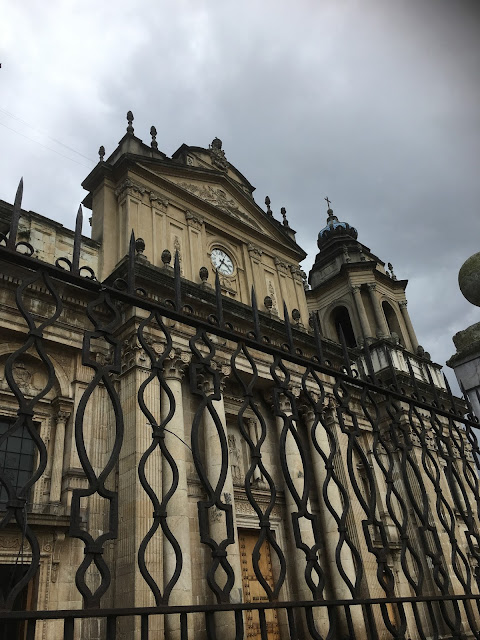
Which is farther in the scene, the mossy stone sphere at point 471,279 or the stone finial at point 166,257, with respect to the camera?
the stone finial at point 166,257

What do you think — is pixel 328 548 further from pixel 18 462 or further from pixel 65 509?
pixel 18 462

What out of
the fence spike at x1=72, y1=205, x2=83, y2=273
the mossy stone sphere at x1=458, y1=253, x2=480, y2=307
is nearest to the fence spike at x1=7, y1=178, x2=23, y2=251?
the fence spike at x1=72, y1=205, x2=83, y2=273

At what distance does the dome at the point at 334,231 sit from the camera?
3039cm

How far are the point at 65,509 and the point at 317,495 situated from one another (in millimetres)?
7687

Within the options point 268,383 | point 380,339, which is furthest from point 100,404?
point 380,339

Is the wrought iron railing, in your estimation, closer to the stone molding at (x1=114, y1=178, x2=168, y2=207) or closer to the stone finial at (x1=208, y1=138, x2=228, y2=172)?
the stone molding at (x1=114, y1=178, x2=168, y2=207)

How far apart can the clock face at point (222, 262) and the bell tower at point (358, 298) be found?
26.4 feet

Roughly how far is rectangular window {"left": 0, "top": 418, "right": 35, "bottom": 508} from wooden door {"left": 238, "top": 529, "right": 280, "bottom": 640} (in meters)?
5.43

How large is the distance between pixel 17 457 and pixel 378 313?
17.7 meters

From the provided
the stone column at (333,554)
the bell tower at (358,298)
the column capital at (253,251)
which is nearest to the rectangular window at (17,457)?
the stone column at (333,554)

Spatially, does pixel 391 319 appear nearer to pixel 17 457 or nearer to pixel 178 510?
pixel 178 510

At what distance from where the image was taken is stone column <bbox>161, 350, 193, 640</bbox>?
9555 millimetres

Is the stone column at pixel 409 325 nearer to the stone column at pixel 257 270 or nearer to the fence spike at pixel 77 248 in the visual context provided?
the stone column at pixel 257 270

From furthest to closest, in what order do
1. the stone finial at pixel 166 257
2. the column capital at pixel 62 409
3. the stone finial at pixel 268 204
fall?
the stone finial at pixel 268 204 < the stone finial at pixel 166 257 < the column capital at pixel 62 409
